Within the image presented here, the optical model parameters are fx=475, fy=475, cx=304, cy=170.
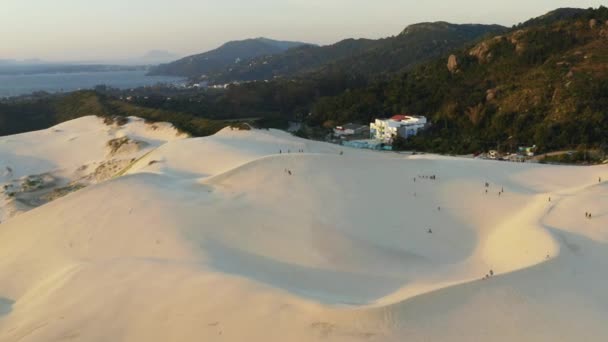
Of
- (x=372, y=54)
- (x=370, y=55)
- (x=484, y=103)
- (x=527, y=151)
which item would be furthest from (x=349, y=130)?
(x=372, y=54)

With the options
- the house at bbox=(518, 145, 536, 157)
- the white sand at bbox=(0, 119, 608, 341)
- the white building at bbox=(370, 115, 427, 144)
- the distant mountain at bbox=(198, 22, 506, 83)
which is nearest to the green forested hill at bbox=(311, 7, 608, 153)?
the house at bbox=(518, 145, 536, 157)

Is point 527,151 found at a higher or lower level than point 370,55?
lower

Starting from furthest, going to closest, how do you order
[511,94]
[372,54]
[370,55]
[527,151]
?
[372,54] < [370,55] < [511,94] < [527,151]

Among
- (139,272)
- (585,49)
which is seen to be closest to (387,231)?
(139,272)

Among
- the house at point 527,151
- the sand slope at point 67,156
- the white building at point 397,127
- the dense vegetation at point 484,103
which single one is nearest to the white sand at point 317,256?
the sand slope at point 67,156

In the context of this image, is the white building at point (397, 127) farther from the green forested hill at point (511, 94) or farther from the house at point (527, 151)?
the house at point (527, 151)

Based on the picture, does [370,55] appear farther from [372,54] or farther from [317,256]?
[317,256]

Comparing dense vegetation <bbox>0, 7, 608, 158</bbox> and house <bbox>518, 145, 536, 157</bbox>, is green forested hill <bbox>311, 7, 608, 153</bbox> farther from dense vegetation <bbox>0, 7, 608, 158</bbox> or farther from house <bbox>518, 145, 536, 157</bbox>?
house <bbox>518, 145, 536, 157</bbox>
